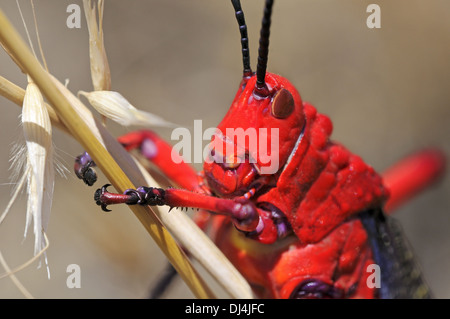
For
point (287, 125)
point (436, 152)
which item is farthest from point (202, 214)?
point (436, 152)

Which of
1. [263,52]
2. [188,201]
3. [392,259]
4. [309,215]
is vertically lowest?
[392,259]

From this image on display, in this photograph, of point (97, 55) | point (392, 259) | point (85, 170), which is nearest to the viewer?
point (97, 55)

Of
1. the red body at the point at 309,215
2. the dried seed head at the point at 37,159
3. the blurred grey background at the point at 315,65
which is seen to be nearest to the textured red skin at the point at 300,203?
the red body at the point at 309,215

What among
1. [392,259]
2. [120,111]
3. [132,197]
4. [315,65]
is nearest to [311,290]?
[392,259]

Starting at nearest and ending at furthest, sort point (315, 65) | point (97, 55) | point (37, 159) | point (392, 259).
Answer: point (37, 159) → point (97, 55) → point (392, 259) → point (315, 65)

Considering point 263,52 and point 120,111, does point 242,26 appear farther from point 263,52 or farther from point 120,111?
point 120,111

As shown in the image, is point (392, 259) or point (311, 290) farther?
point (392, 259)

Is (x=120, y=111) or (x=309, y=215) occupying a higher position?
(x=120, y=111)

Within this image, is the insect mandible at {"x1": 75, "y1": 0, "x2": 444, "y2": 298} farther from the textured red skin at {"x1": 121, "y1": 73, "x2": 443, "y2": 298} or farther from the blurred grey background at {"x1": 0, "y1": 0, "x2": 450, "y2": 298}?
the blurred grey background at {"x1": 0, "y1": 0, "x2": 450, "y2": 298}

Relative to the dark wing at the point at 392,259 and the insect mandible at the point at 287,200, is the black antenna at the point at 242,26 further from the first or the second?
the dark wing at the point at 392,259
